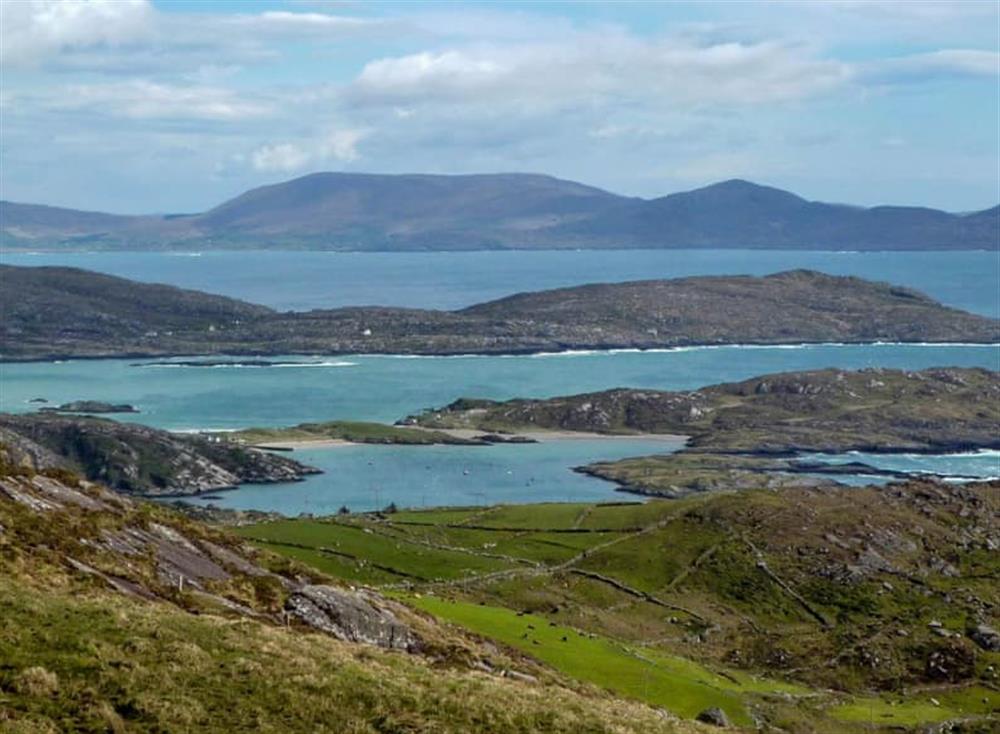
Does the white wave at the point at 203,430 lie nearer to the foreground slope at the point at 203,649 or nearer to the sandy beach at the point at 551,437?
the sandy beach at the point at 551,437

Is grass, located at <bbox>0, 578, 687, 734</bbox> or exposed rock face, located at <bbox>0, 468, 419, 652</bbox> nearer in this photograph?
grass, located at <bbox>0, 578, 687, 734</bbox>

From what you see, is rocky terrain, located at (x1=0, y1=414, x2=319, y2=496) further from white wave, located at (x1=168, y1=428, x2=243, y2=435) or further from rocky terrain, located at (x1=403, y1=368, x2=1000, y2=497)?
rocky terrain, located at (x1=403, y1=368, x2=1000, y2=497)

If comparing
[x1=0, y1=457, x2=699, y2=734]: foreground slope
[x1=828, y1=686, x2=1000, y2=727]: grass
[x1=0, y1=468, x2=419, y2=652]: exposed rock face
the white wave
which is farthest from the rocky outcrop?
[x1=0, y1=457, x2=699, y2=734]: foreground slope

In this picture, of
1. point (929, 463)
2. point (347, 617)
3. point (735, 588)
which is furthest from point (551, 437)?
point (347, 617)

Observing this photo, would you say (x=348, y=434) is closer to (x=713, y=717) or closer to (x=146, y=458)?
(x=146, y=458)

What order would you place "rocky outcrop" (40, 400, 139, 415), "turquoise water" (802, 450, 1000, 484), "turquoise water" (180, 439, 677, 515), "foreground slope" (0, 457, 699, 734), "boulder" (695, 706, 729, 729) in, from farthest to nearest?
"rocky outcrop" (40, 400, 139, 415), "turquoise water" (802, 450, 1000, 484), "turquoise water" (180, 439, 677, 515), "boulder" (695, 706, 729, 729), "foreground slope" (0, 457, 699, 734)

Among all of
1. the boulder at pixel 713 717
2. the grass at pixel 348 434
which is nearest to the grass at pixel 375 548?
the boulder at pixel 713 717
